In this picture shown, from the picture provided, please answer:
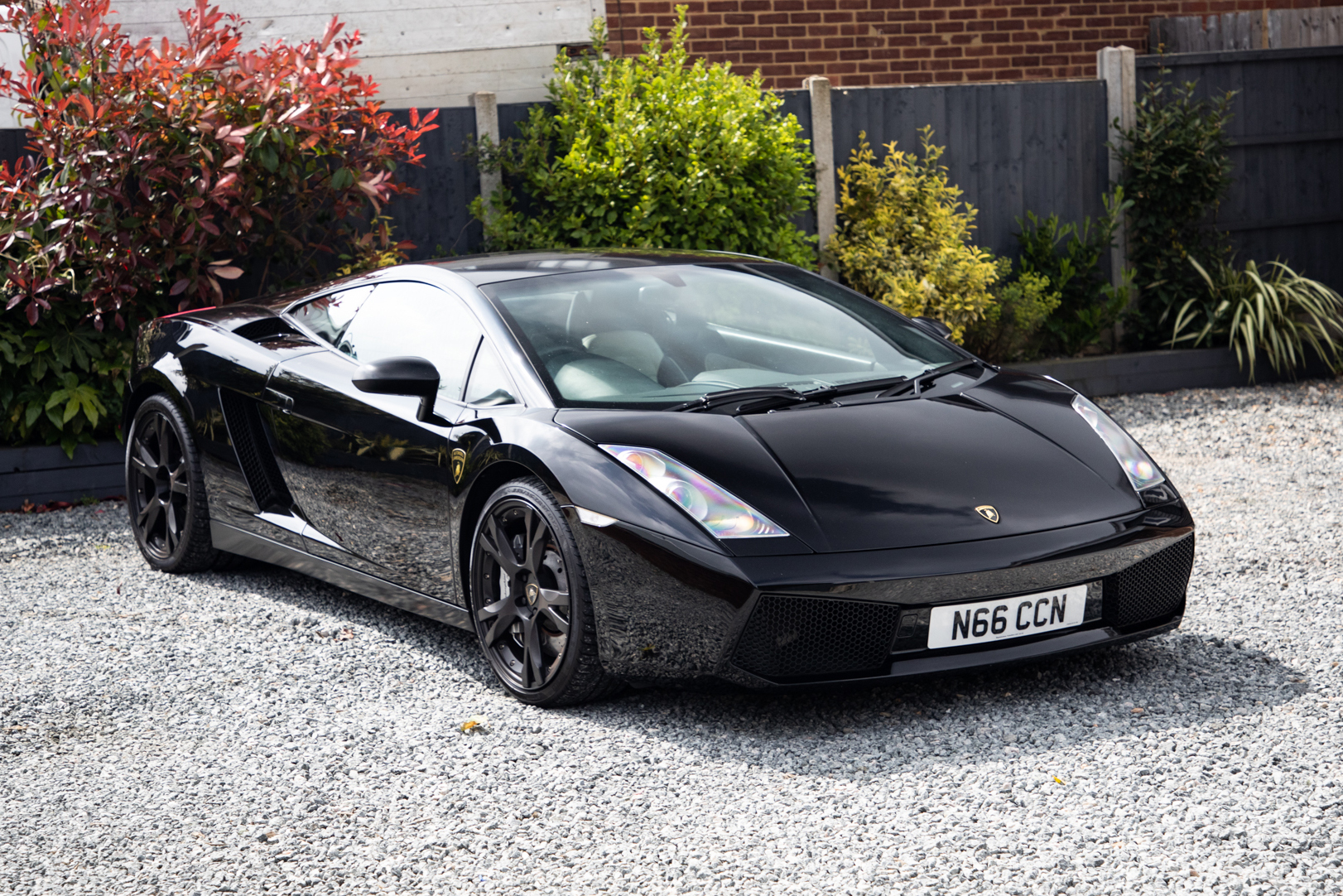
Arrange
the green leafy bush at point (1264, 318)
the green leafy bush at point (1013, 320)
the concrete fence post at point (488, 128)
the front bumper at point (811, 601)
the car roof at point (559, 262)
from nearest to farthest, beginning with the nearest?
the front bumper at point (811, 601) → the car roof at point (559, 262) → the concrete fence post at point (488, 128) → the green leafy bush at point (1013, 320) → the green leafy bush at point (1264, 318)

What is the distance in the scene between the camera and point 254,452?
5.07 metres

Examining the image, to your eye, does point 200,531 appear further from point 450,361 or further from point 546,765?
point 546,765

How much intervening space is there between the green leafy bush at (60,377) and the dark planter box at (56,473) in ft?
0.27

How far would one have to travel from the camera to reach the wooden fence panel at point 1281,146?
9.79 meters

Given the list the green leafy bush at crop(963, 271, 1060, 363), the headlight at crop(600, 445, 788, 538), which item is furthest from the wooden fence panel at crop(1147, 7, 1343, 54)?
the headlight at crop(600, 445, 788, 538)

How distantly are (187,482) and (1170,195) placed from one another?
22.8ft

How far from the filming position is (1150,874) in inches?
106

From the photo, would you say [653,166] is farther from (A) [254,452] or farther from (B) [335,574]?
(B) [335,574]

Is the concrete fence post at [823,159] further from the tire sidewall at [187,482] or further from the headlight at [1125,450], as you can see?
the headlight at [1125,450]

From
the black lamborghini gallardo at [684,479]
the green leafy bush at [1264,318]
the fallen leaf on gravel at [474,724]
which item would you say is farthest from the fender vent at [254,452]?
the green leafy bush at [1264,318]

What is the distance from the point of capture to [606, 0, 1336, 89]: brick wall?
10.3 m

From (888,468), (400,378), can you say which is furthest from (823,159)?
(888,468)

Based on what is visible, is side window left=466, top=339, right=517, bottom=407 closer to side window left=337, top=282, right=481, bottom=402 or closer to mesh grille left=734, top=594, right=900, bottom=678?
side window left=337, top=282, right=481, bottom=402

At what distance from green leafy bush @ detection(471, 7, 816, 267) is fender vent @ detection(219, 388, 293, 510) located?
3.34 m
